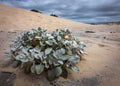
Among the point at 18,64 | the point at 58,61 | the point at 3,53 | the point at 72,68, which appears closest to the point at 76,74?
the point at 72,68

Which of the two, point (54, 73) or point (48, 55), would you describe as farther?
point (48, 55)

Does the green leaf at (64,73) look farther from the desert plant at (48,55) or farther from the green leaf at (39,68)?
the green leaf at (39,68)

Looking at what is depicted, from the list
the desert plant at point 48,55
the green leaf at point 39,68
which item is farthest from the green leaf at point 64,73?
the green leaf at point 39,68

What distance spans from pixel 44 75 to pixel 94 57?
2.80 feet

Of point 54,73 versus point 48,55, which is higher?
point 48,55

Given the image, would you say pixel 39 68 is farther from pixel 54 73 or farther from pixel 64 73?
pixel 64 73

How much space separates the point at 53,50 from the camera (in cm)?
209

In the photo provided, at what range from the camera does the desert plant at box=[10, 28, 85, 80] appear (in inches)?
76.4

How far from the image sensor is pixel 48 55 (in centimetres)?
203

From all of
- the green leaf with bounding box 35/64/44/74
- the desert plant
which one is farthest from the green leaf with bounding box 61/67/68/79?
the green leaf with bounding box 35/64/44/74

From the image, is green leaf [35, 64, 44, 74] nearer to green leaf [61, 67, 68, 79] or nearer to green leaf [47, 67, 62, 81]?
green leaf [47, 67, 62, 81]

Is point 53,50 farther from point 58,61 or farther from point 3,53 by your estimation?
point 3,53

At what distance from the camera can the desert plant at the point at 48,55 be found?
1.94m

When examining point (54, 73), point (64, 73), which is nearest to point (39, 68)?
point (54, 73)
